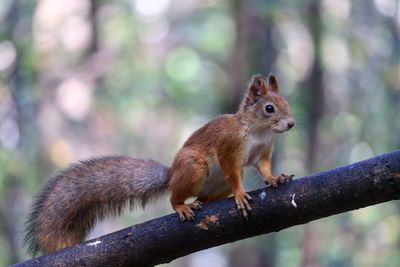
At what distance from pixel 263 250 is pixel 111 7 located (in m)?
6.39

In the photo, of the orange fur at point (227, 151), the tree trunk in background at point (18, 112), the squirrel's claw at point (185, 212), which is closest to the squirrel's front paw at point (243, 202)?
the squirrel's claw at point (185, 212)

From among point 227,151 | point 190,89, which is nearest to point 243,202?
point 227,151

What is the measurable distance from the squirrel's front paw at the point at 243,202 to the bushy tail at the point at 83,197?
0.85 metres

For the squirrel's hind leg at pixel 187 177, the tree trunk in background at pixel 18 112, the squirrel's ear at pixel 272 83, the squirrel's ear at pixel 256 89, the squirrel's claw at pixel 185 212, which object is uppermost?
the tree trunk in background at pixel 18 112

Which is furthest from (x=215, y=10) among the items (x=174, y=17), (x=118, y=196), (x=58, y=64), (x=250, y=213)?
(x=250, y=213)

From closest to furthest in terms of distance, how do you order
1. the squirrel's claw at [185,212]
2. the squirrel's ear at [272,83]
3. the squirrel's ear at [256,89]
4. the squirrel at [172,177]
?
the squirrel's claw at [185,212], the squirrel at [172,177], the squirrel's ear at [256,89], the squirrel's ear at [272,83]

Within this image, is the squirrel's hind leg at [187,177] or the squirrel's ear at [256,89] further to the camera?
the squirrel's ear at [256,89]

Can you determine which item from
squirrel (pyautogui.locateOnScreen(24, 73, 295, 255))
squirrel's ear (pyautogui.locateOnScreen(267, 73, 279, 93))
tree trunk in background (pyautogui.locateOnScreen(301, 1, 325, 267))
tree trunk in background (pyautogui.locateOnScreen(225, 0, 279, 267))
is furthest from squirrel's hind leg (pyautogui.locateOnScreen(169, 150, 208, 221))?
tree trunk in background (pyautogui.locateOnScreen(301, 1, 325, 267))

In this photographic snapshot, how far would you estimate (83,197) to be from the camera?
395 centimetres

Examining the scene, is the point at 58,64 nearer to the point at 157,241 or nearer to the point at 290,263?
the point at 290,263

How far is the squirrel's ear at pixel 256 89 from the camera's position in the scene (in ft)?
13.5

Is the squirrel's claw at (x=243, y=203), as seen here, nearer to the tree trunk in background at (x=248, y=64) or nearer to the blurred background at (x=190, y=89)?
the blurred background at (x=190, y=89)

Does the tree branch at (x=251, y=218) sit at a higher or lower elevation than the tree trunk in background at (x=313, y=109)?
lower

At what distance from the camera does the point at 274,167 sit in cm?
845
